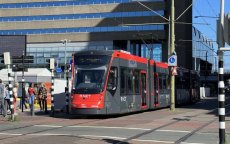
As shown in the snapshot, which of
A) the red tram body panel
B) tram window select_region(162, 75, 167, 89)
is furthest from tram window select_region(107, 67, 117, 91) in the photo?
tram window select_region(162, 75, 167, 89)

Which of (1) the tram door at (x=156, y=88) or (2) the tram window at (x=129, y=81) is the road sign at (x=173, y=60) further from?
(2) the tram window at (x=129, y=81)

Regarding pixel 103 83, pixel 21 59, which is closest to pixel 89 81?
pixel 103 83

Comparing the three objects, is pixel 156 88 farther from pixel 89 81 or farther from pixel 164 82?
pixel 89 81

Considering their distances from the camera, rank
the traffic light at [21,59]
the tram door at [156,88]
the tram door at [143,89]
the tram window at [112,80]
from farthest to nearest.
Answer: the tram door at [156,88] → the tram door at [143,89] → the traffic light at [21,59] → the tram window at [112,80]

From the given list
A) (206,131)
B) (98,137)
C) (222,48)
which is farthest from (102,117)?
(222,48)

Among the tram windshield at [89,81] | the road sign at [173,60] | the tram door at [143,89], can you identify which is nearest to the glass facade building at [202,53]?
the road sign at [173,60]

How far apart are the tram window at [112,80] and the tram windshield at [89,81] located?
477 mm

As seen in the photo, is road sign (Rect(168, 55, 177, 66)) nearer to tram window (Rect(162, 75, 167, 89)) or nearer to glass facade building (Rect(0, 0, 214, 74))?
tram window (Rect(162, 75, 167, 89))

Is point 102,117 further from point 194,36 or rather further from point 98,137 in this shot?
point 194,36

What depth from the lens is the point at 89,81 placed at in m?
23.3

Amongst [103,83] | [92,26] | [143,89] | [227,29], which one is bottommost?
[143,89]

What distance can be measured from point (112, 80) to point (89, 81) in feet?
3.76

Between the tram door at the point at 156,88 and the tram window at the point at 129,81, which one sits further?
the tram door at the point at 156,88

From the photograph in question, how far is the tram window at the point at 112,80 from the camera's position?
77.2ft
